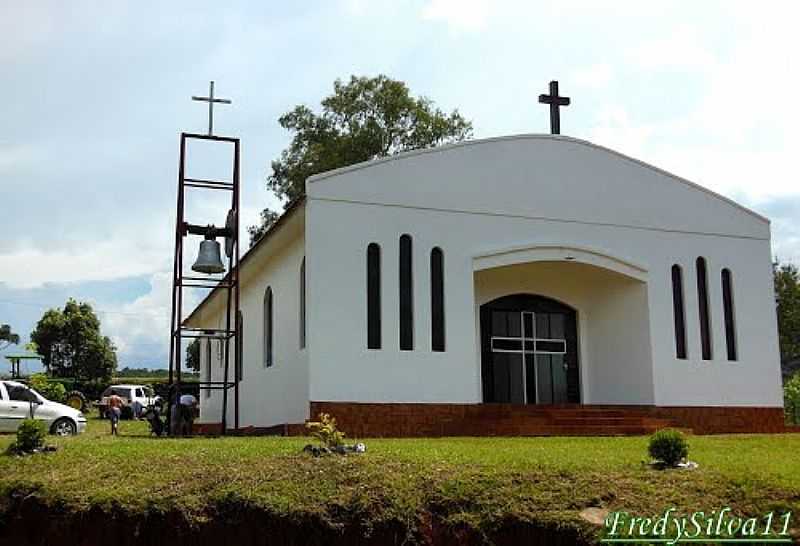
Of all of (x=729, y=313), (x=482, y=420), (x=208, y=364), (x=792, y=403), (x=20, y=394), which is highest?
(x=729, y=313)

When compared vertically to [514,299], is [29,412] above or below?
below

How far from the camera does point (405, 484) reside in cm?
914

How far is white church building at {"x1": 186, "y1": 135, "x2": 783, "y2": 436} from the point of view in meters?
17.3

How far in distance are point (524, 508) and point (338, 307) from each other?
29.3 feet

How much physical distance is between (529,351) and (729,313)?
431 cm

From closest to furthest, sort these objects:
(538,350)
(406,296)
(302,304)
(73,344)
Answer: (406,296)
(302,304)
(538,350)
(73,344)

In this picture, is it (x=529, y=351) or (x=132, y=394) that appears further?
(x=132, y=394)

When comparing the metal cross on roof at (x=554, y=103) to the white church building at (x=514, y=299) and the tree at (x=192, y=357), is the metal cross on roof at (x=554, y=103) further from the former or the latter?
the tree at (x=192, y=357)

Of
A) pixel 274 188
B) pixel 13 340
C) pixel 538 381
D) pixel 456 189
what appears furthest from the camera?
pixel 13 340

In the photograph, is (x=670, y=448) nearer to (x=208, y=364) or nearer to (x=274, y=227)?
(x=274, y=227)

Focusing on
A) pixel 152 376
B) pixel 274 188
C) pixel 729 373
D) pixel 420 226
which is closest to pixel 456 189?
pixel 420 226

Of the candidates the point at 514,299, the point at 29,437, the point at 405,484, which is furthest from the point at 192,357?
the point at 405,484

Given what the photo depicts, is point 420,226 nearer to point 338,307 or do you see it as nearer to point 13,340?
point 338,307

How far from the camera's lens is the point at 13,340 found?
46.2 meters
